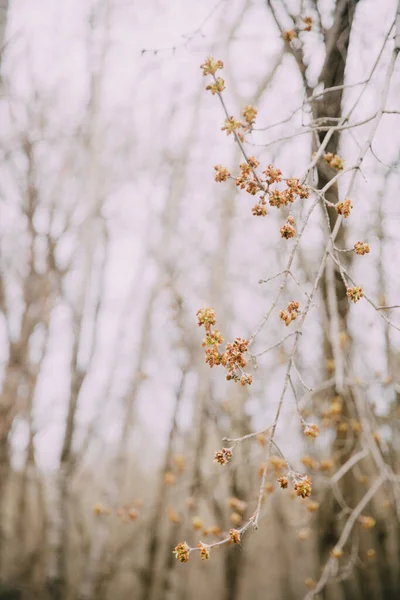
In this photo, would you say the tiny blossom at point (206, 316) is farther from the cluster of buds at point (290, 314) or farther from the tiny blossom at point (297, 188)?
the tiny blossom at point (297, 188)

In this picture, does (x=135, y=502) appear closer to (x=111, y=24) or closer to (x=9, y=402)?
(x=9, y=402)

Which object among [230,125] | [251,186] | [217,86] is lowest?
[251,186]

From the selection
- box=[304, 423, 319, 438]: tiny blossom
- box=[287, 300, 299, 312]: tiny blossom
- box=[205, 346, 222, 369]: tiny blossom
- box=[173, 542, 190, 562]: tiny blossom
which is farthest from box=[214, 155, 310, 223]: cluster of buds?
box=[173, 542, 190, 562]: tiny blossom

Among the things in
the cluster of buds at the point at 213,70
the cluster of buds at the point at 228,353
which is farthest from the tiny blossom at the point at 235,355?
the cluster of buds at the point at 213,70

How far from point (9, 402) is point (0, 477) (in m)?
1.37

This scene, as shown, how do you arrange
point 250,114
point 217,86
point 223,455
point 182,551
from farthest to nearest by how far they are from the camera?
point 250,114
point 217,86
point 223,455
point 182,551

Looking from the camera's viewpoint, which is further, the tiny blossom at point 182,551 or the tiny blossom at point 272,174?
the tiny blossom at point 272,174

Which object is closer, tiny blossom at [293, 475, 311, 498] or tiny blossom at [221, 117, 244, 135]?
tiny blossom at [293, 475, 311, 498]

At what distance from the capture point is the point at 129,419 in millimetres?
4590

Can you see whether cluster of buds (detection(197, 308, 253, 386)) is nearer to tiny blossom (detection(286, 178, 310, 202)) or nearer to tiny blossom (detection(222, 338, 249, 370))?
tiny blossom (detection(222, 338, 249, 370))

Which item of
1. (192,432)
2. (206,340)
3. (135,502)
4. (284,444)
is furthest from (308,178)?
(192,432)

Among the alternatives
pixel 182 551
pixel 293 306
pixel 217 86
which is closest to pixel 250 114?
pixel 217 86

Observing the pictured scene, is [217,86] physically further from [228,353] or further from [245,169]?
[228,353]

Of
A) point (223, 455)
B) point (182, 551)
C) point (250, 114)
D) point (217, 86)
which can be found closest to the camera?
point (182, 551)
